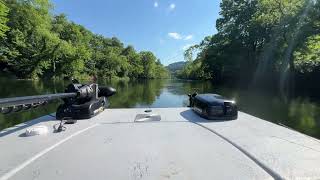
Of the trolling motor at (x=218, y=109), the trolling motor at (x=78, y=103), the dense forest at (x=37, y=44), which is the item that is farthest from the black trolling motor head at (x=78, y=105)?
the dense forest at (x=37, y=44)

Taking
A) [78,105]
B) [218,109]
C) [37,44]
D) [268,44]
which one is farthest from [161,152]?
[37,44]

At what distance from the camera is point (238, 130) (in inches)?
161

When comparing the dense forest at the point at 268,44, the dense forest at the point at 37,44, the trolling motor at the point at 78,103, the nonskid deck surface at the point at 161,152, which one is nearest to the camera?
the nonskid deck surface at the point at 161,152

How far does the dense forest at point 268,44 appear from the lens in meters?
29.1

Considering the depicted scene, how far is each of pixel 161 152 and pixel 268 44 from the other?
122 ft

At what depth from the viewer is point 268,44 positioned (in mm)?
37281

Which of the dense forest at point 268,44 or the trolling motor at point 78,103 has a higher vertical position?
the dense forest at point 268,44

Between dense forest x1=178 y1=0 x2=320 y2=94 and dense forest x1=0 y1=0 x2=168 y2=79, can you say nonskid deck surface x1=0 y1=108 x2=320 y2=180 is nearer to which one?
dense forest x1=178 y1=0 x2=320 y2=94

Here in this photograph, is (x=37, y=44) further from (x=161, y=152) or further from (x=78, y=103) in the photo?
(x=161, y=152)

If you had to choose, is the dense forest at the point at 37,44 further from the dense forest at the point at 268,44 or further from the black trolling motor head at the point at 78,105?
the black trolling motor head at the point at 78,105

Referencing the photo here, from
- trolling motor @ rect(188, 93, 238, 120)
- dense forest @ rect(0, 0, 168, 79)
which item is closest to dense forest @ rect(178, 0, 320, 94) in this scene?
dense forest @ rect(0, 0, 168, 79)

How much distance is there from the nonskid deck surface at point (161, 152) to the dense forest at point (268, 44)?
26.1 meters

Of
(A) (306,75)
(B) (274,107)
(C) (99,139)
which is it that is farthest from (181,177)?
(A) (306,75)

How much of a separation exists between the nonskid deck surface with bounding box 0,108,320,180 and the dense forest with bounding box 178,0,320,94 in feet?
85.5
